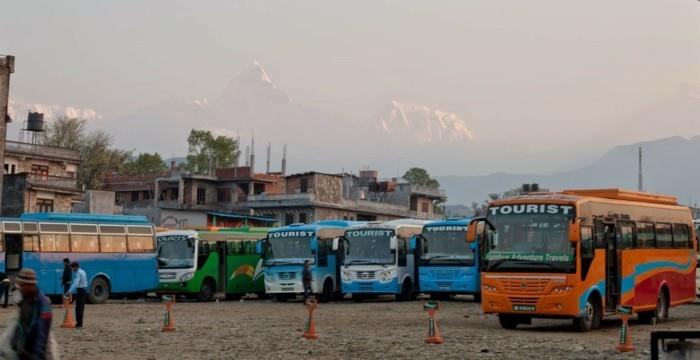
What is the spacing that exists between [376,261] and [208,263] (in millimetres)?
7388

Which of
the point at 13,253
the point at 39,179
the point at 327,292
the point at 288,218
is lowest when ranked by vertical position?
the point at 327,292

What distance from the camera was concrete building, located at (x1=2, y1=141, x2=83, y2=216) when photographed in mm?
65938

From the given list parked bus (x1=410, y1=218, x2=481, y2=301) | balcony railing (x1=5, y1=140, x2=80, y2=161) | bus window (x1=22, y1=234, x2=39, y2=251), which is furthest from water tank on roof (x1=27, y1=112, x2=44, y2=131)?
parked bus (x1=410, y1=218, x2=481, y2=301)

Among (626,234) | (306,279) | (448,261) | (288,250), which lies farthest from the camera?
(288,250)

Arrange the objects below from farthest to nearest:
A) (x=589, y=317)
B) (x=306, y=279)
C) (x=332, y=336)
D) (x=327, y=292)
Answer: (x=327, y=292), (x=306, y=279), (x=589, y=317), (x=332, y=336)

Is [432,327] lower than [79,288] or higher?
lower

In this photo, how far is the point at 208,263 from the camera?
150 feet

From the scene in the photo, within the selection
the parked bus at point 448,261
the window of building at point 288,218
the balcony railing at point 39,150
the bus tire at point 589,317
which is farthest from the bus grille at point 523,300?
the window of building at point 288,218

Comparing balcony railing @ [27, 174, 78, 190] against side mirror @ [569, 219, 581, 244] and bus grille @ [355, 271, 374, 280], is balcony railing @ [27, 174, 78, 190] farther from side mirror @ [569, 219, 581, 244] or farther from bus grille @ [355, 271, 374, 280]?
side mirror @ [569, 219, 581, 244]

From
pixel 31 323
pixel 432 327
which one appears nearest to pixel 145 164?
pixel 432 327

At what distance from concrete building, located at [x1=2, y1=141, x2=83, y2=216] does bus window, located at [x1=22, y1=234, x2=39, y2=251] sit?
28.9 metres

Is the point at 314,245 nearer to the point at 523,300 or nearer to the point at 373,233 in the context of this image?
the point at 373,233

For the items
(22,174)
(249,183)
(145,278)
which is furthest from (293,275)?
(249,183)

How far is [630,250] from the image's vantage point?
27750 millimetres
